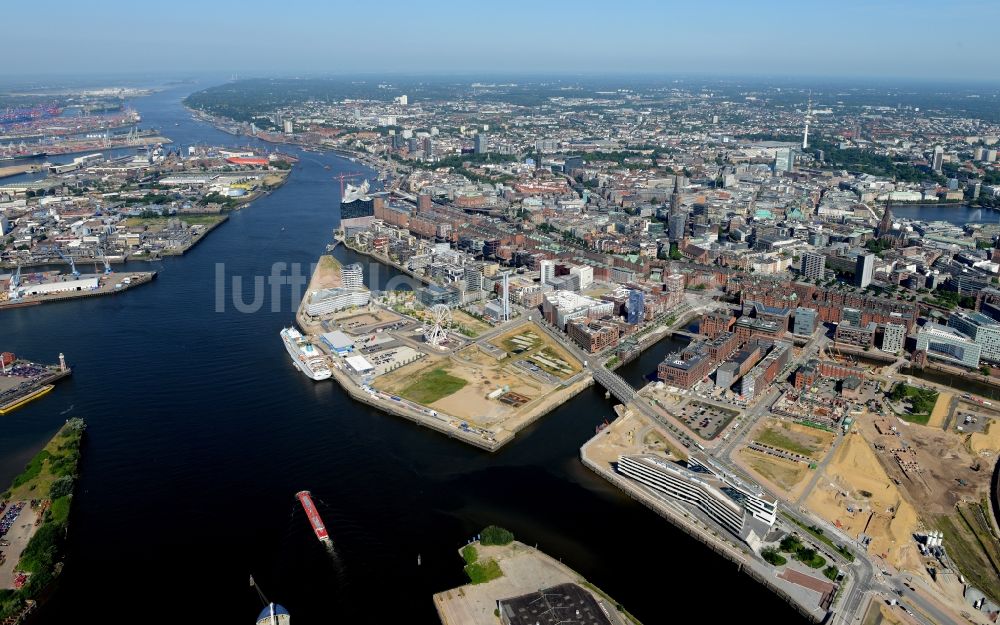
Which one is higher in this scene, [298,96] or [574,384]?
[298,96]

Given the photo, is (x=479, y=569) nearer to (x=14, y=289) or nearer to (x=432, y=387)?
(x=432, y=387)

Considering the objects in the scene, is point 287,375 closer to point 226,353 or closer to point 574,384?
point 226,353

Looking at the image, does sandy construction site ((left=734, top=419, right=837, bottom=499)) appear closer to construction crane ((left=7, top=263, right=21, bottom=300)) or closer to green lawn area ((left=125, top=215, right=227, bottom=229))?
construction crane ((left=7, top=263, right=21, bottom=300))

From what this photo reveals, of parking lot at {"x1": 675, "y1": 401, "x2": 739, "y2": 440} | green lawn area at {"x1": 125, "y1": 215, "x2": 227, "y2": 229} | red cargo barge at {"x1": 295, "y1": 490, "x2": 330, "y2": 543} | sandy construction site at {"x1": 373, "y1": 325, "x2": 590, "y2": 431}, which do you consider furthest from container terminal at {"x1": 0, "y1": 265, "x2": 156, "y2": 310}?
parking lot at {"x1": 675, "y1": 401, "x2": 739, "y2": 440}

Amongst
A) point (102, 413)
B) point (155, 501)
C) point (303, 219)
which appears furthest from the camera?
point (303, 219)

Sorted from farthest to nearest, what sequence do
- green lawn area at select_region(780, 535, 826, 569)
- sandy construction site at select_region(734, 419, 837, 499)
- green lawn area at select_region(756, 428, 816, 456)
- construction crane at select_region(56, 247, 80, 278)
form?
construction crane at select_region(56, 247, 80, 278) → green lawn area at select_region(756, 428, 816, 456) → sandy construction site at select_region(734, 419, 837, 499) → green lawn area at select_region(780, 535, 826, 569)

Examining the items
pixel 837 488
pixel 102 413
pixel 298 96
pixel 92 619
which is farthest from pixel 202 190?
pixel 298 96

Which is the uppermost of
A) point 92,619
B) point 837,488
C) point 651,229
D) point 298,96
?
point 298,96
